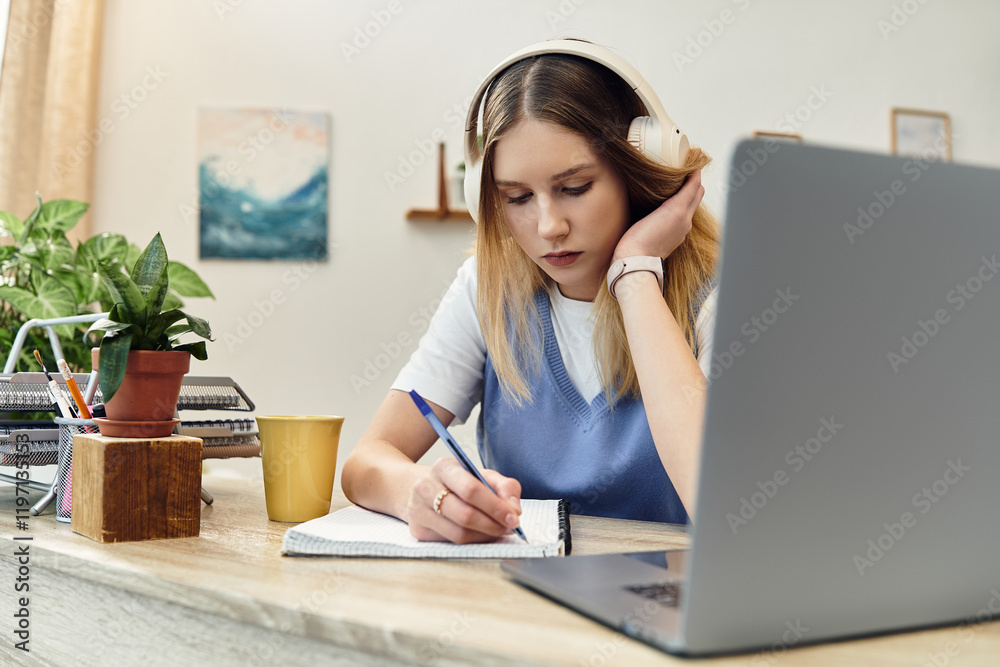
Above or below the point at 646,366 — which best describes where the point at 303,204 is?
above

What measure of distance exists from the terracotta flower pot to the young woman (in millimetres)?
244

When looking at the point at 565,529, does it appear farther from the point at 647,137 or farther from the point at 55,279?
the point at 55,279

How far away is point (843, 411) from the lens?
0.40 meters

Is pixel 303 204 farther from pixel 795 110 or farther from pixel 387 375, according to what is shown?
pixel 795 110

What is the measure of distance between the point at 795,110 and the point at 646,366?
2.28 meters

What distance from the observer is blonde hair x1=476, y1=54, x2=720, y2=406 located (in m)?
1.01

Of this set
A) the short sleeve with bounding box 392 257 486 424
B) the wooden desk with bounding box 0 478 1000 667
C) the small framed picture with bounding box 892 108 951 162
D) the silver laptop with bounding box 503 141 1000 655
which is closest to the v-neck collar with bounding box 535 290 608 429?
the short sleeve with bounding box 392 257 486 424

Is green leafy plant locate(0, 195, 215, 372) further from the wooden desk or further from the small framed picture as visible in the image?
the small framed picture

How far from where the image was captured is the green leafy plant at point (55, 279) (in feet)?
3.71

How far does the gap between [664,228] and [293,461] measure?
0.57 metres

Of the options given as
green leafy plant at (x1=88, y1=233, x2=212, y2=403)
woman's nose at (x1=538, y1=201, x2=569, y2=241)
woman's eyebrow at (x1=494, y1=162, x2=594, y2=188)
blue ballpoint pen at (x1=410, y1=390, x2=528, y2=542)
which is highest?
woman's eyebrow at (x1=494, y1=162, x2=594, y2=188)

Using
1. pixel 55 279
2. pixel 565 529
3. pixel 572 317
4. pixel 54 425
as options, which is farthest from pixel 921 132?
pixel 54 425

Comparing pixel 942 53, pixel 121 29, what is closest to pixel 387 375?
pixel 121 29

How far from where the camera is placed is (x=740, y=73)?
8.99 feet
